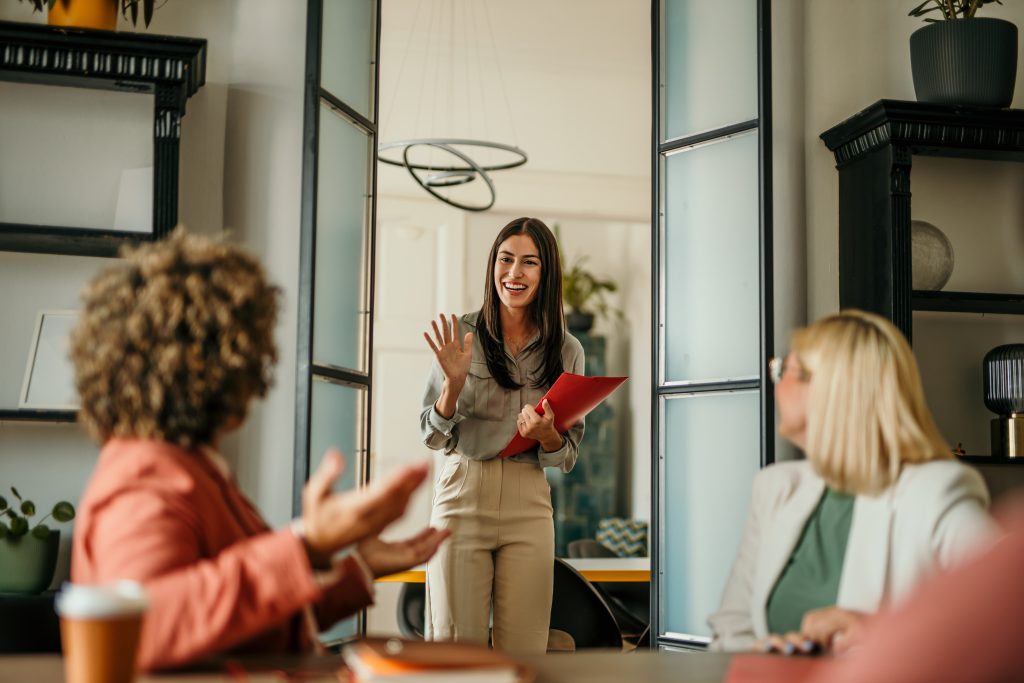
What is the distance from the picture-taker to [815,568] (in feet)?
5.24

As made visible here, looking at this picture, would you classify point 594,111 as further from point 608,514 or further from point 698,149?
point 698,149

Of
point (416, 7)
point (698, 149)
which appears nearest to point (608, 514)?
point (416, 7)

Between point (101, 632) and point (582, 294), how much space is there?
224 inches

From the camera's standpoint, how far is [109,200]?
2930mm

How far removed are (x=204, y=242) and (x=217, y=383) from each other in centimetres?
18

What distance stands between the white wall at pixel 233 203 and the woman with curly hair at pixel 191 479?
163 cm

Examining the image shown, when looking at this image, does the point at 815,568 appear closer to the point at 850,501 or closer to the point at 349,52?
the point at 850,501

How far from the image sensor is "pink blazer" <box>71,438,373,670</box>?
1.06 meters

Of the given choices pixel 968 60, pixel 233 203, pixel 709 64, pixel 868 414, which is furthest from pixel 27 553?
pixel 968 60

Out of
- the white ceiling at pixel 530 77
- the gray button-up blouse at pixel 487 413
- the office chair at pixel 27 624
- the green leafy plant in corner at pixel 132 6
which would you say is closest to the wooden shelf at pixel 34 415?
the office chair at pixel 27 624

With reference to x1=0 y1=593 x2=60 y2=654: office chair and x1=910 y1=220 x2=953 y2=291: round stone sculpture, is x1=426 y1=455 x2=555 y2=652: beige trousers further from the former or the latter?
x1=910 y1=220 x2=953 y2=291: round stone sculpture

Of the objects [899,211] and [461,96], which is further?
[461,96]

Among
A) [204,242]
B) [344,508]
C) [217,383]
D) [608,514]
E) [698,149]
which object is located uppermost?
[698,149]

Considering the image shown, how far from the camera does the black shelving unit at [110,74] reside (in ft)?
8.80
